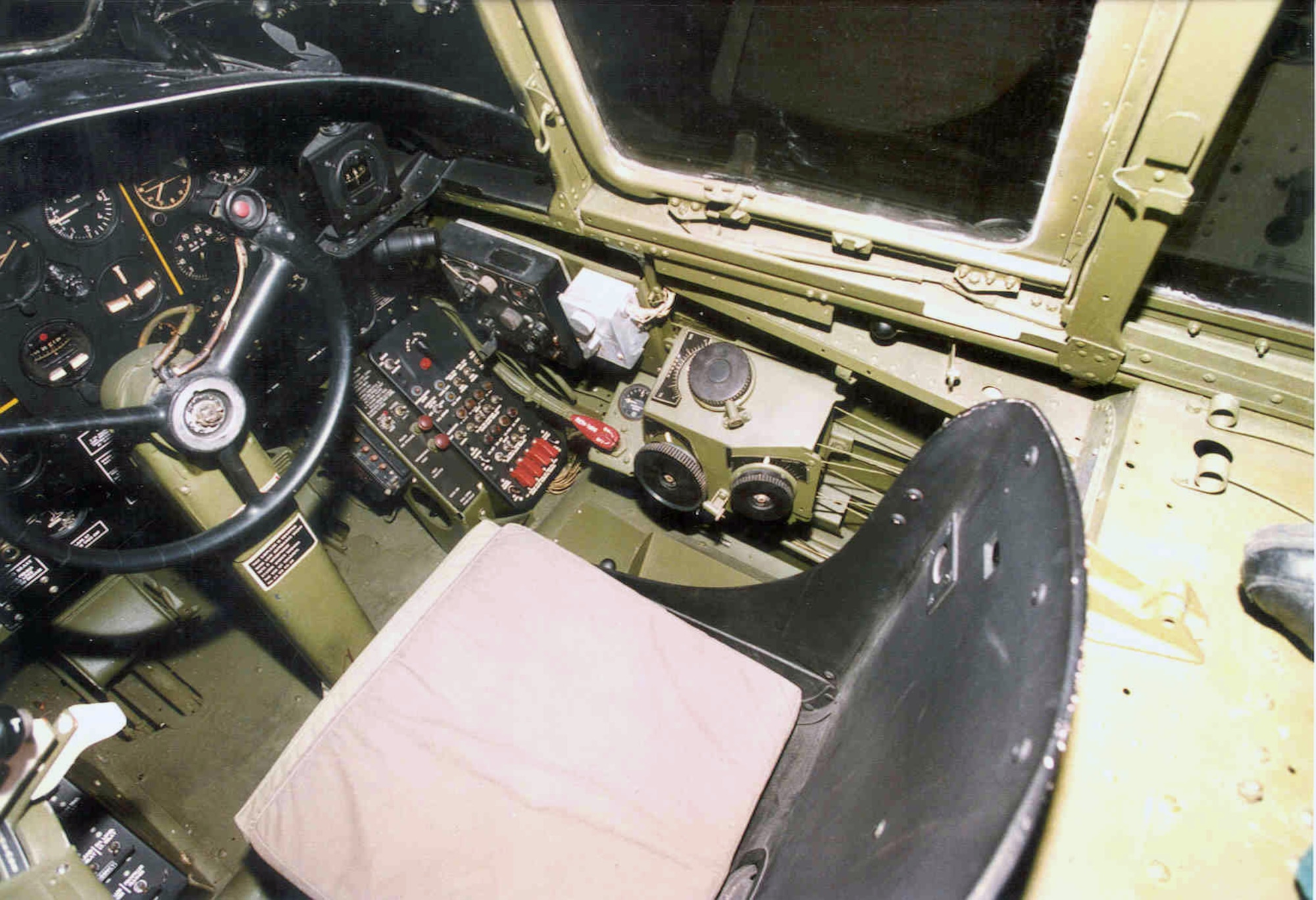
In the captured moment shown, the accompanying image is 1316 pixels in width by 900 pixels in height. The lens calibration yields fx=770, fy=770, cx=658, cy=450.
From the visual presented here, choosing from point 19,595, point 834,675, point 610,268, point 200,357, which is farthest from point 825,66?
point 19,595

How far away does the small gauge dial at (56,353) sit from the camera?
1578 mm

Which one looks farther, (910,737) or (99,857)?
(99,857)

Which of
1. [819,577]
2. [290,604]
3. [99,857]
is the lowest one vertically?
[99,857]

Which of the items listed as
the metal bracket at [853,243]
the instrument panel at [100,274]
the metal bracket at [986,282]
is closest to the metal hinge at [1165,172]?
the metal bracket at [986,282]

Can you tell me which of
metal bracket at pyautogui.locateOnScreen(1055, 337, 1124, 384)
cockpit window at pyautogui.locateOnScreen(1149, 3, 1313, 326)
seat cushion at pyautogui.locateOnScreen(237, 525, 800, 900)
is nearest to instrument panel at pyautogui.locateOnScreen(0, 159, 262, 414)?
seat cushion at pyautogui.locateOnScreen(237, 525, 800, 900)

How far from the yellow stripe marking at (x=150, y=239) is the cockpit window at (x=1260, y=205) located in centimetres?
208

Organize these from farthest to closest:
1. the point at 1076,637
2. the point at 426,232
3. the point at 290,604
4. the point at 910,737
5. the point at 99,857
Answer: the point at 426,232
the point at 99,857
the point at 290,604
the point at 910,737
the point at 1076,637

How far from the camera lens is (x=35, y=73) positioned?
150cm

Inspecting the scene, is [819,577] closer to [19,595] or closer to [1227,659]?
[1227,659]

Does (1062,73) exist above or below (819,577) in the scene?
above

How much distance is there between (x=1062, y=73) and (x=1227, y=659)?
898 mm

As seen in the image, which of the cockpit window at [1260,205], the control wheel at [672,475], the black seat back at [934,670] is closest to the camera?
the black seat back at [934,670]

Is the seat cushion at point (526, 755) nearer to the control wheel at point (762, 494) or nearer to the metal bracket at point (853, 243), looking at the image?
the control wheel at point (762, 494)

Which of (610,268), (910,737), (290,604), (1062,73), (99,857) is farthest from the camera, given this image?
(610,268)
